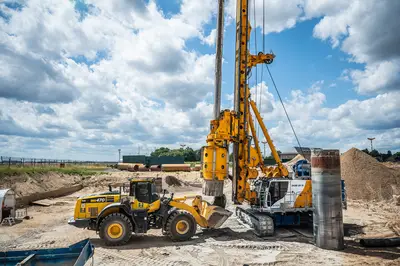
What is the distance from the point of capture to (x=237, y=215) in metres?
16.2

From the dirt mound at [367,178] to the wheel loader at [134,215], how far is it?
18.2m

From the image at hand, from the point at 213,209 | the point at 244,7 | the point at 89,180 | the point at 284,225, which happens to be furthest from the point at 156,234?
the point at 89,180

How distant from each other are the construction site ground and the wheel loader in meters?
0.46

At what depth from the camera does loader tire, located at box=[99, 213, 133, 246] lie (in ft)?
38.0

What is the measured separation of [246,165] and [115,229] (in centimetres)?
654

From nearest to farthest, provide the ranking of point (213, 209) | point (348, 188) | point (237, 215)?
point (213, 209)
point (237, 215)
point (348, 188)

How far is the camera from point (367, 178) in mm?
26750

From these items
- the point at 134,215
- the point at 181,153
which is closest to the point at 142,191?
the point at 134,215

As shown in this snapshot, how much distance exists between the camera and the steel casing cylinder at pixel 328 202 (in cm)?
1161

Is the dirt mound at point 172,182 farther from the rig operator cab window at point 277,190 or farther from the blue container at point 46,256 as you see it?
the blue container at point 46,256

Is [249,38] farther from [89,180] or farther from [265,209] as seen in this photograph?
[89,180]

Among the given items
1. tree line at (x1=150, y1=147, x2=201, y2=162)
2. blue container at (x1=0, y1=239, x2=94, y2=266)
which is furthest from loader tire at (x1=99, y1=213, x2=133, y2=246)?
tree line at (x1=150, y1=147, x2=201, y2=162)

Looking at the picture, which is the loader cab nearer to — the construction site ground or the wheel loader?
the wheel loader

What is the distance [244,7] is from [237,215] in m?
10.4
